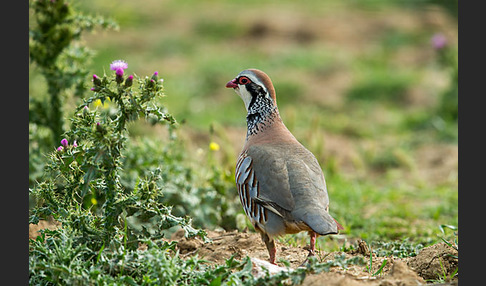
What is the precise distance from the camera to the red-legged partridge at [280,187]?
3650 millimetres

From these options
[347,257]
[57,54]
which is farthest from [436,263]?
[57,54]

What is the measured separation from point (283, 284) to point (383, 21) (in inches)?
498

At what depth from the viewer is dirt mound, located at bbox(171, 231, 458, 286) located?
3311 millimetres

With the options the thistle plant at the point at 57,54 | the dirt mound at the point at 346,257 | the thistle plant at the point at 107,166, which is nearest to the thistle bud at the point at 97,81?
the thistle plant at the point at 107,166

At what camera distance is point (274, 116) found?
445 centimetres

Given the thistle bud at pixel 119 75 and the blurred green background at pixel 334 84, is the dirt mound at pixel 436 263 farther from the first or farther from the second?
the thistle bud at pixel 119 75

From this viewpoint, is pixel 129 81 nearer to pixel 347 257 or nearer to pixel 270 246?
pixel 270 246

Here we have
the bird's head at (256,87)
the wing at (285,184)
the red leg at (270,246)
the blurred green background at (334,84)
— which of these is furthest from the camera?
the blurred green background at (334,84)

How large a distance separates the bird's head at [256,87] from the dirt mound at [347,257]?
93 cm

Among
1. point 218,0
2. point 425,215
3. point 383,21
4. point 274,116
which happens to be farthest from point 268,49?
point 274,116

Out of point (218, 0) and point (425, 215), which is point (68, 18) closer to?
point (425, 215)

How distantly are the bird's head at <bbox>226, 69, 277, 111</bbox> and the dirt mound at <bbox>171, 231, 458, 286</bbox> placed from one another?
0.93m

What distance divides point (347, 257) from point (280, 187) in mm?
648

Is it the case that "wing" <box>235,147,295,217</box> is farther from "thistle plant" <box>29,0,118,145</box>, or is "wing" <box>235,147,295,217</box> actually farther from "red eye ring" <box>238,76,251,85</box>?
"thistle plant" <box>29,0,118,145</box>
